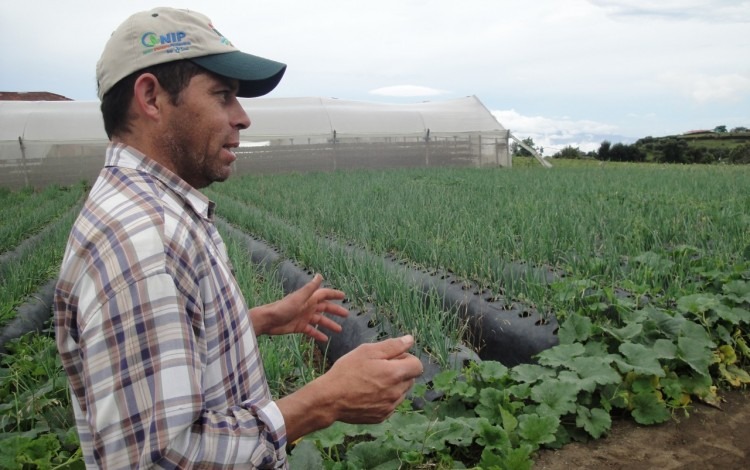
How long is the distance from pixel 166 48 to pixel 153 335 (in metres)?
0.44

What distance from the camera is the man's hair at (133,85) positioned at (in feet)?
3.12

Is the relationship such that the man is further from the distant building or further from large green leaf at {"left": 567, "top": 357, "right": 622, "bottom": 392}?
the distant building

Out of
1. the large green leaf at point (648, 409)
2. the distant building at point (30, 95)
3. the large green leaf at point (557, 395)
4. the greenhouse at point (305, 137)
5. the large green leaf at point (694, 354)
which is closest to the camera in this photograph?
the large green leaf at point (557, 395)

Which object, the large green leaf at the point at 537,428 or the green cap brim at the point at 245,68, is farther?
the large green leaf at the point at 537,428

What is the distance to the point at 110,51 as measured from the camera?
0.96 metres

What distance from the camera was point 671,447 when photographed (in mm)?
1700

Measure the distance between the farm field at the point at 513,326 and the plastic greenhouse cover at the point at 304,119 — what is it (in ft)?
30.9

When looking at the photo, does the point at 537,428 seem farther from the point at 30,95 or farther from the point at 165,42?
the point at 30,95

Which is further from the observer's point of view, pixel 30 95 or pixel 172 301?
pixel 30 95

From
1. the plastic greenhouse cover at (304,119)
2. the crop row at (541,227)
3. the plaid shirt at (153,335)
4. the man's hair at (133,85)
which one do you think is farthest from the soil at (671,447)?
the plastic greenhouse cover at (304,119)

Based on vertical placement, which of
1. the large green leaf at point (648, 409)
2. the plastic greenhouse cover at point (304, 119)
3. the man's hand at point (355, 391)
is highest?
the plastic greenhouse cover at point (304, 119)

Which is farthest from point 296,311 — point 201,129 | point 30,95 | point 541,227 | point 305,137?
point 30,95

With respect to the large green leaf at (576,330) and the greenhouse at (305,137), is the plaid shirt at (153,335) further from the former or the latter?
the greenhouse at (305,137)

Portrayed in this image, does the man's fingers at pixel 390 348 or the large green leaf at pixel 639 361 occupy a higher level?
the man's fingers at pixel 390 348
